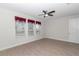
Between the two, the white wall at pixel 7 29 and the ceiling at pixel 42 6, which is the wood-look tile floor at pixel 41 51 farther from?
the ceiling at pixel 42 6

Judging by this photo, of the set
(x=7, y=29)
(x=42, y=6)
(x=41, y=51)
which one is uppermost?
(x=42, y=6)

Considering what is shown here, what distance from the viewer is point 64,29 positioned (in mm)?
6605

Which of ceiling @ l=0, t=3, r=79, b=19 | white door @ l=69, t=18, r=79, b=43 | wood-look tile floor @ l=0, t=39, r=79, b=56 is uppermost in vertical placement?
ceiling @ l=0, t=3, r=79, b=19

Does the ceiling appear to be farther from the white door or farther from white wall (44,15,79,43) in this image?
white wall (44,15,79,43)

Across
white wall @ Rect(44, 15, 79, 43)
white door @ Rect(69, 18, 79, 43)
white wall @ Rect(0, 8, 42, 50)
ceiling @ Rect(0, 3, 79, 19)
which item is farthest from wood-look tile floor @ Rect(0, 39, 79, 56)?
ceiling @ Rect(0, 3, 79, 19)

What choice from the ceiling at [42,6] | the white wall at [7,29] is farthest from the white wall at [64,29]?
the white wall at [7,29]

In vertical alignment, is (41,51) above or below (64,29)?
below

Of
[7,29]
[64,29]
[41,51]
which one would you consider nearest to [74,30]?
[64,29]

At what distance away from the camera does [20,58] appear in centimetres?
86

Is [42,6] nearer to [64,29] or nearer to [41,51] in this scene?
[41,51]

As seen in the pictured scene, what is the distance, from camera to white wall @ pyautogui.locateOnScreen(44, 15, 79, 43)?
18.7 ft

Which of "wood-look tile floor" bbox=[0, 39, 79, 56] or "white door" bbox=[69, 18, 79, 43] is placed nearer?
"wood-look tile floor" bbox=[0, 39, 79, 56]

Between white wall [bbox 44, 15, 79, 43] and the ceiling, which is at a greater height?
the ceiling

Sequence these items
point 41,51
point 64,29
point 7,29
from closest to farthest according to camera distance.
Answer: point 41,51 < point 7,29 < point 64,29
